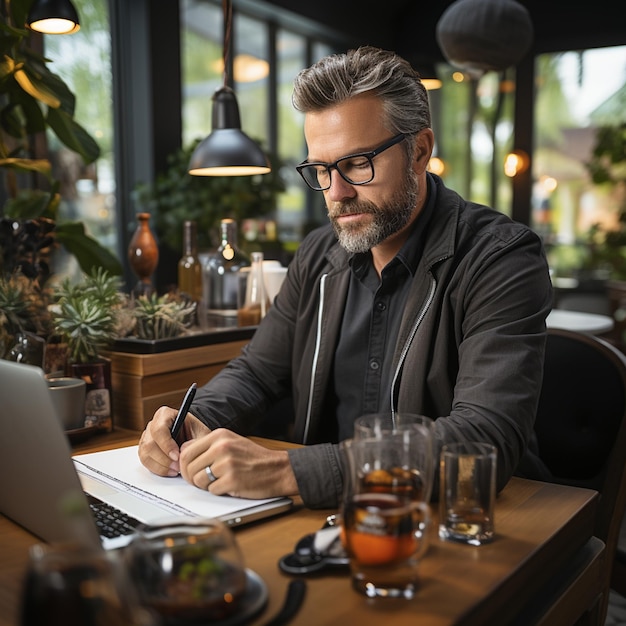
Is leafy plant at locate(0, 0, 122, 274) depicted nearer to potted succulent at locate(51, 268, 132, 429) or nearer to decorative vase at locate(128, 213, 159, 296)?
decorative vase at locate(128, 213, 159, 296)

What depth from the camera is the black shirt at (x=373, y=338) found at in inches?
67.2

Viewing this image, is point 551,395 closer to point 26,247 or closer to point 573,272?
point 26,247

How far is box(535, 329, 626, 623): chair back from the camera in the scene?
157 centimetres

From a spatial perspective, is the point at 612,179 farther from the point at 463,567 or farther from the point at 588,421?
the point at 463,567

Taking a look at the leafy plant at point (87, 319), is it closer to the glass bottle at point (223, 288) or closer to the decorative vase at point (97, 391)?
the decorative vase at point (97, 391)

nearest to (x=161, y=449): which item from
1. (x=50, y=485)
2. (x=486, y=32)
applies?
(x=50, y=485)

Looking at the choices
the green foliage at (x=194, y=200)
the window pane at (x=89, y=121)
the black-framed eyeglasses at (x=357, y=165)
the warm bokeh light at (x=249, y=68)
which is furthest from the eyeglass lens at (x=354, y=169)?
the warm bokeh light at (x=249, y=68)

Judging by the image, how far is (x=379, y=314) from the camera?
5.71 feet

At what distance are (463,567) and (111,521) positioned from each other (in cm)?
51

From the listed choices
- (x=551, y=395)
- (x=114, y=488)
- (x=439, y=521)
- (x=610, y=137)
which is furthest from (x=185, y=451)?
(x=610, y=137)

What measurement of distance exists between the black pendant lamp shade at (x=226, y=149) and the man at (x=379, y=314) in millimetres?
430

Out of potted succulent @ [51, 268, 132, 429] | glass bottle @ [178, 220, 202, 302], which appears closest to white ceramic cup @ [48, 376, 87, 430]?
potted succulent @ [51, 268, 132, 429]

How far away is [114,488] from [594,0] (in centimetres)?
712

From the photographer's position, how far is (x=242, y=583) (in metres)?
0.81
